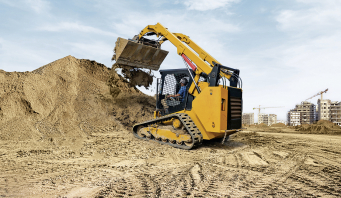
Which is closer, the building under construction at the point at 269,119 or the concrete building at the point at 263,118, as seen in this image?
the building under construction at the point at 269,119

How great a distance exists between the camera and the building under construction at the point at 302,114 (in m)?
42.7

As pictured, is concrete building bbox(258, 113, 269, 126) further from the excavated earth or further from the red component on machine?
the red component on machine

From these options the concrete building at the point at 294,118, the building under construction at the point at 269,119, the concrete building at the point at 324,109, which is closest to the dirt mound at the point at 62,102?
the concrete building at the point at 324,109

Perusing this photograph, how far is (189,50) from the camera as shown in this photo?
796 centimetres

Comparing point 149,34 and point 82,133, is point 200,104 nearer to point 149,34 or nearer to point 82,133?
point 149,34

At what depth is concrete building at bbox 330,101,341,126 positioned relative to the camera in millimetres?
35866

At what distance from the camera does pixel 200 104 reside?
7273 millimetres

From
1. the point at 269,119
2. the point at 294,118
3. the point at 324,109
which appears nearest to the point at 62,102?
the point at 324,109

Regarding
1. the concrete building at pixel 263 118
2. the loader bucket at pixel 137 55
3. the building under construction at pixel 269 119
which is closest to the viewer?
the loader bucket at pixel 137 55

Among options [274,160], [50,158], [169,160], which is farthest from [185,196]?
[50,158]

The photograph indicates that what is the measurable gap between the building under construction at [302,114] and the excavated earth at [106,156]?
38882 millimetres

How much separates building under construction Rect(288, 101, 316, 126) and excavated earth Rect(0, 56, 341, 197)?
3888 cm

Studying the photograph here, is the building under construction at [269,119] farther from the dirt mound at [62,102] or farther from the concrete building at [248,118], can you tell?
the dirt mound at [62,102]

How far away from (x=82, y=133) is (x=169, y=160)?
5224mm
